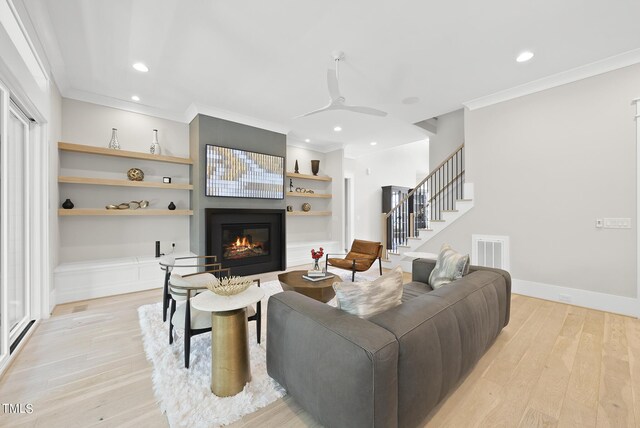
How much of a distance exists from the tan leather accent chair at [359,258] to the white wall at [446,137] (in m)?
2.32

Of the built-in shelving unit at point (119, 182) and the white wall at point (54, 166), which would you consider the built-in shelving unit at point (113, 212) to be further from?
the white wall at point (54, 166)

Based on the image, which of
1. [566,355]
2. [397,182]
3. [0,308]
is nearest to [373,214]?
[397,182]

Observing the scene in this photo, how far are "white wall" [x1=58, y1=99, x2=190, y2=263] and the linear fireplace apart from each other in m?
0.71

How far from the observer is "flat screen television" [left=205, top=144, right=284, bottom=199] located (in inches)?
181

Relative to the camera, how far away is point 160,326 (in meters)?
2.82

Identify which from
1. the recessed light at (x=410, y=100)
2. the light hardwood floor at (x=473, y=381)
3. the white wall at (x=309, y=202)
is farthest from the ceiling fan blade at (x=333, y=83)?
the white wall at (x=309, y=202)

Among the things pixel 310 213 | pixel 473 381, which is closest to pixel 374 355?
pixel 473 381

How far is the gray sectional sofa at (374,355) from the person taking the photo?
120 cm

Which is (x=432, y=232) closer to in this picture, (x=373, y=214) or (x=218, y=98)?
(x=373, y=214)

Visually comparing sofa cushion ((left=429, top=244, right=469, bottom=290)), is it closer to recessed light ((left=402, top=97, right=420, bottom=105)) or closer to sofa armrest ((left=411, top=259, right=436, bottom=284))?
sofa armrest ((left=411, top=259, right=436, bottom=284))

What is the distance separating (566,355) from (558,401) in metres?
0.78

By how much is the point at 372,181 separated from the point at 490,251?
4.45 metres

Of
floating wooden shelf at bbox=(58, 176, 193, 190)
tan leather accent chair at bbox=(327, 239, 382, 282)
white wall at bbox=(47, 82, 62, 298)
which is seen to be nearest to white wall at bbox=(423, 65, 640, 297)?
tan leather accent chair at bbox=(327, 239, 382, 282)

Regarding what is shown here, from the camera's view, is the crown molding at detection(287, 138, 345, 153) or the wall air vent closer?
the wall air vent
